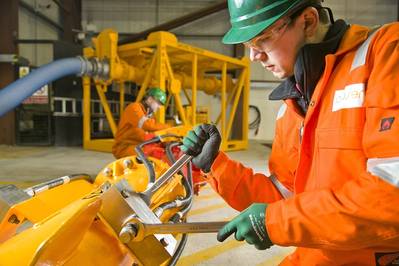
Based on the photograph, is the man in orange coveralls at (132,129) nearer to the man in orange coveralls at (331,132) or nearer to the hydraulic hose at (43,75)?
the hydraulic hose at (43,75)

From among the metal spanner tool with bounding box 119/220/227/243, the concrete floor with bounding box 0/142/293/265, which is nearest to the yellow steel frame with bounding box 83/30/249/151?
the concrete floor with bounding box 0/142/293/265

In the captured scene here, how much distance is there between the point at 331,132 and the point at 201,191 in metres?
4.19

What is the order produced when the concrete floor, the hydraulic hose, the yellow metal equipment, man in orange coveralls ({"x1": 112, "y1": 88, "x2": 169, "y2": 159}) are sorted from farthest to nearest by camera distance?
man in orange coveralls ({"x1": 112, "y1": 88, "x2": 169, "y2": 159})
the hydraulic hose
the concrete floor
the yellow metal equipment

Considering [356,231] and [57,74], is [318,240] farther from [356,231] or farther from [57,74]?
[57,74]

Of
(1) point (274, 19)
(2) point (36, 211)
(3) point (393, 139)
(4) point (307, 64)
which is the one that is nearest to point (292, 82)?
(4) point (307, 64)

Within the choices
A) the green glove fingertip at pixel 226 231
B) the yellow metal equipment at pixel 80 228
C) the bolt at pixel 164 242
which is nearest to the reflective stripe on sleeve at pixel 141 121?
the yellow metal equipment at pixel 80 228

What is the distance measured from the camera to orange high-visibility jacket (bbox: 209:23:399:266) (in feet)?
3.15

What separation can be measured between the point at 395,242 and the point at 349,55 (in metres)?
0.65

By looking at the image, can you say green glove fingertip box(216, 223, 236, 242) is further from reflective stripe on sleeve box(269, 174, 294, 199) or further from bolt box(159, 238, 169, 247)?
reflective stripe on sleeve box(269, 174, 294, 199)

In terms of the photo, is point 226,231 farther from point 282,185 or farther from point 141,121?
point 141,121

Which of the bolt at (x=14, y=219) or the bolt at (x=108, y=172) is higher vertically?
the bolt at (x=14, y=219)

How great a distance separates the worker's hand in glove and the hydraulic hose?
4225mm

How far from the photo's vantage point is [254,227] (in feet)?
3.67

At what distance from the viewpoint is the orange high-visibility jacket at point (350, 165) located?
0.96 meters
